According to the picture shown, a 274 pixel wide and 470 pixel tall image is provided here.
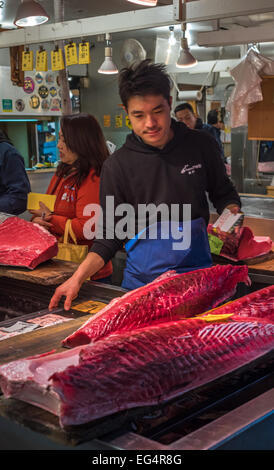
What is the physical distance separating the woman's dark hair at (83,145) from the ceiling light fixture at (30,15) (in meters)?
0.78

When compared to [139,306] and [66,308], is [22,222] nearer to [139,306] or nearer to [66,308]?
[66,308]

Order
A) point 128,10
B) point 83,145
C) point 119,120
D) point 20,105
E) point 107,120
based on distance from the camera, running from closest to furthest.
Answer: point 83,145
point 128,10
point 20,105
point 119,120
point 107,120

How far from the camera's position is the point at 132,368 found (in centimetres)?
130

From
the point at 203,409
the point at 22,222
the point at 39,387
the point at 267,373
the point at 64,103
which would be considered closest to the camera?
the point at 39,387

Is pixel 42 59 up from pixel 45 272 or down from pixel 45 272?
up

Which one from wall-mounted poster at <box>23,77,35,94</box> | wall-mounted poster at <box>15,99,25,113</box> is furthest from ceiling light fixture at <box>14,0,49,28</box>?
wall-mounted poster at <box>23,77,35,94</box>

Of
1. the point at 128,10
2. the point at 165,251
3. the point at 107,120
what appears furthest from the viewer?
the point at 107,120

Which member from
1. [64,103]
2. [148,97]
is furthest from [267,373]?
[64,103]

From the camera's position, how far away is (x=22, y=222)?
326cm

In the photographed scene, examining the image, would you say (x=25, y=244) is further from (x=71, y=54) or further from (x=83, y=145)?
(x=71, y=54)

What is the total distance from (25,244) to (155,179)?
2.90 feet

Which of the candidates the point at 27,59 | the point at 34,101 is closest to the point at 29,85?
the point at 34,101

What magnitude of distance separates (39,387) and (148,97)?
163 centimetres

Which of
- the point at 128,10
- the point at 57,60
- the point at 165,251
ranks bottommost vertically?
the point at 165,251
